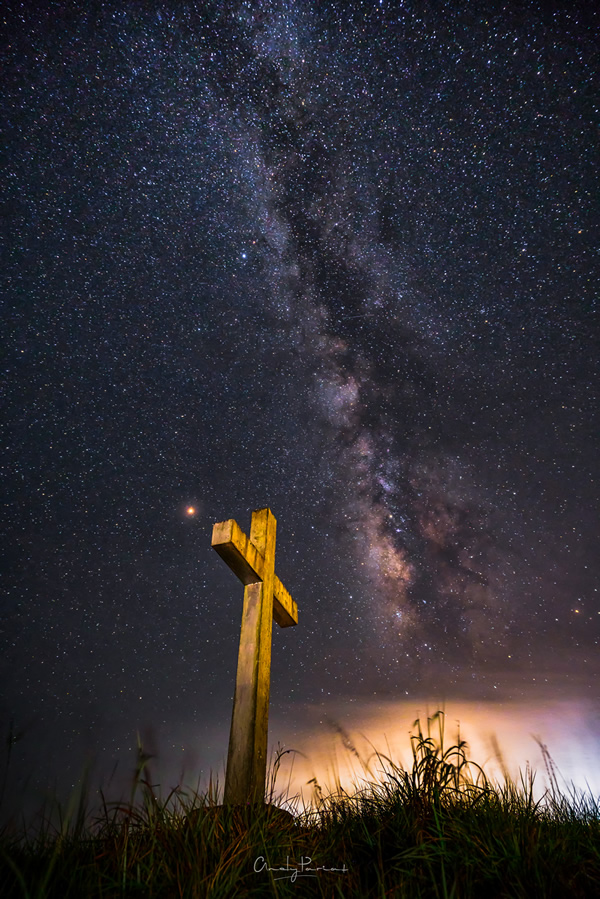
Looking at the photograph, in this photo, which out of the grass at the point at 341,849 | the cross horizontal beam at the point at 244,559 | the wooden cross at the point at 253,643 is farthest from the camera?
the cross horizontal beam at the point at 244,559

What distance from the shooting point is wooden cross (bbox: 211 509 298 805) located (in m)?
3.05

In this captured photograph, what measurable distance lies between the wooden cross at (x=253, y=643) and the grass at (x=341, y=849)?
59cm

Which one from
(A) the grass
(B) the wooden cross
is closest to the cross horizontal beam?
(B) the wooden cross

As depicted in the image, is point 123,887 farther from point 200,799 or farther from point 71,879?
point 200,799

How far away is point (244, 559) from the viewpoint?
369cm

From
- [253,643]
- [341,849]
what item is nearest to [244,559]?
[253,643]

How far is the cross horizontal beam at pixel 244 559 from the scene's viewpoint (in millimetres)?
3520

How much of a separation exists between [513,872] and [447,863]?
0.29 metres
